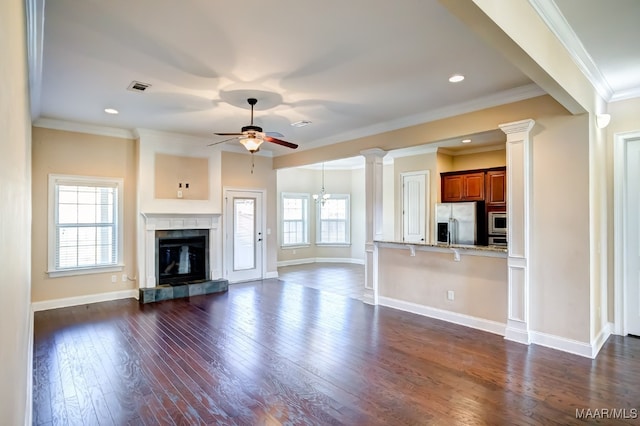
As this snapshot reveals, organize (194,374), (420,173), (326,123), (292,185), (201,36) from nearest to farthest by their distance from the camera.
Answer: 1. (201,36)
2. (194,374)
3. (326,123)
4. (420,173)
5. (292,185)

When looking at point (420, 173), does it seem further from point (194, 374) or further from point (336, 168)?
point (194, 374)

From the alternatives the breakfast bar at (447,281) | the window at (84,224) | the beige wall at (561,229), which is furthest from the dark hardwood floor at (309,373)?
the window at (84,224)

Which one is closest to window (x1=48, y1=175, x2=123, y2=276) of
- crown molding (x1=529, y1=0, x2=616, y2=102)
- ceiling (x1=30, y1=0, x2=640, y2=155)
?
ceiling (x1=30, y1=0, x2=640, y2=155)

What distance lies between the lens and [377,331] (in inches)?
177

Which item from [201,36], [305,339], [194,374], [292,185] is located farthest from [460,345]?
[292,185]

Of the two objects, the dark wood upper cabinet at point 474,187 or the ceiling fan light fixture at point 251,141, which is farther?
the dark wood upper cabinet at point 474,187

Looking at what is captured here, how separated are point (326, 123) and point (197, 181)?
2.94 meters

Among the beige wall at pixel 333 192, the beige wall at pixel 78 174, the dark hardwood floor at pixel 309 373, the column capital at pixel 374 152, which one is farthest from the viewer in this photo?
the beige wall at pixel 333 192

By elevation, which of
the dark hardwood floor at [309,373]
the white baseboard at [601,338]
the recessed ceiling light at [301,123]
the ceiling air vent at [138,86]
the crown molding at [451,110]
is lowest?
the dark hardwood floor at [309,373]

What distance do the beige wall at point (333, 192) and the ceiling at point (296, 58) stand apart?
5.25 metres

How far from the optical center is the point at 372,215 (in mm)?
5922

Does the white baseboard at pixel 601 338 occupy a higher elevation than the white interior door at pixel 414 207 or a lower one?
lower

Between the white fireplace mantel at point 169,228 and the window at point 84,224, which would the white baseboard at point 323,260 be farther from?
the window at point 84,224

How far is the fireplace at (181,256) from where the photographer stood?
6.50 meters
